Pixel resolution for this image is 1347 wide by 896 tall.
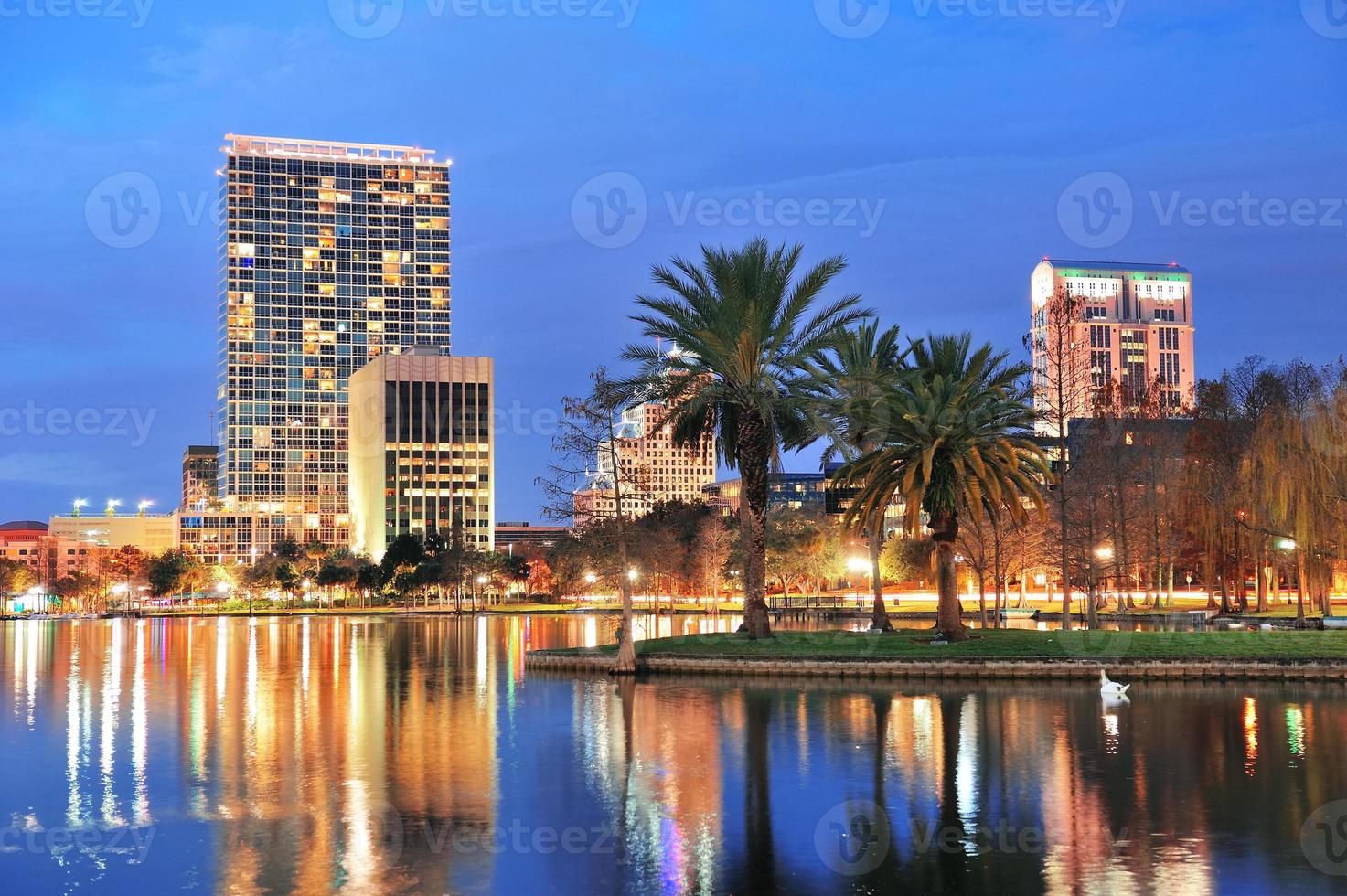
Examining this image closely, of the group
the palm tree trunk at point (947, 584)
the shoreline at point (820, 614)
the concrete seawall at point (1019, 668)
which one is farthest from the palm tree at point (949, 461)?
the shoreline at point (820, 614)

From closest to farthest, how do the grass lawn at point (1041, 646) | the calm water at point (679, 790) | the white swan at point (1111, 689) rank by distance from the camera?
1. the calm water at point (679, 790)
2. the white swan at point (1111, 689)
3. the grass lawn at point (1041, 646)

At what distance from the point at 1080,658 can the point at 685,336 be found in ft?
54.2

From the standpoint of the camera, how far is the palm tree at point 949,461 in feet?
137

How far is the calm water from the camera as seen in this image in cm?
1464

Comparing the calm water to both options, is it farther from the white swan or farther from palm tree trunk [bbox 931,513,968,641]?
palm tree trunk [bbox 931,513,968,641]

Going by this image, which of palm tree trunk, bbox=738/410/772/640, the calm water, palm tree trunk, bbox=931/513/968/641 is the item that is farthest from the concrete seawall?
palm tree trunk, bbox=931/513/968/641

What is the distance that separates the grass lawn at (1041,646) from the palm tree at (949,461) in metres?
2.37

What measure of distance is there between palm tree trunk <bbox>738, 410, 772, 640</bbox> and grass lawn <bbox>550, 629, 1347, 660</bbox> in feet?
3.72

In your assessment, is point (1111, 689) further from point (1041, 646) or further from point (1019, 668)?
point (1041, 646)

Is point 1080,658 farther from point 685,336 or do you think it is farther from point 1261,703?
point 685,336

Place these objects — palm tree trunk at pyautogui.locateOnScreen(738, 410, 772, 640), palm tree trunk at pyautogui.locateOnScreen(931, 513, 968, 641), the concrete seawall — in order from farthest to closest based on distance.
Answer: palm tree trunk at pyautogui.locateOnScreen(738, 410, 772, 640) < palm tree trunk at pyautogui.locateOnScreen(931, 513, 968, 641) < the concrete seawall

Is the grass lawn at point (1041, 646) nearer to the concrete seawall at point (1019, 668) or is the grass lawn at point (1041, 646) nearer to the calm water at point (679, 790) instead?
the concrete seawall at point (1019, 668)

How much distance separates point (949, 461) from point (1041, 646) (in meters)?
6.84

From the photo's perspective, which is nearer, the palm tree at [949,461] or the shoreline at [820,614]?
the palm tree at [949,461]
